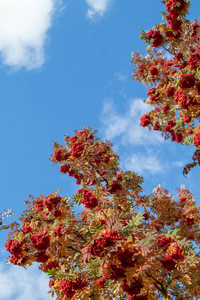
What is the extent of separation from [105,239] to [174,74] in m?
7.48

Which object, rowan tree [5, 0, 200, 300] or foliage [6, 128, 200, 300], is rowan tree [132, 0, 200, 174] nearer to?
rowan tree [5, 0, 200, 300]

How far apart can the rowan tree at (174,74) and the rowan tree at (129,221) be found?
0.04m

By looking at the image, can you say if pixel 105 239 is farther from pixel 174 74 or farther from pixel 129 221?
pixel 174 74

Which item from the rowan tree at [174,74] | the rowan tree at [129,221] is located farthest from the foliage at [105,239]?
the rowan tree at [174,74]

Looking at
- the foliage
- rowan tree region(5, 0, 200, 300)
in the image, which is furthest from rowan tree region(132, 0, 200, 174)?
the foliage

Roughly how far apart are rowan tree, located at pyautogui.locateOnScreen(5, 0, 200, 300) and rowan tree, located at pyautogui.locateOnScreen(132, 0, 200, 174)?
0.04 meters

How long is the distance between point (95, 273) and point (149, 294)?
143cm

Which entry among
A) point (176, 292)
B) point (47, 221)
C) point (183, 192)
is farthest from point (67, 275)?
point (183, 192)

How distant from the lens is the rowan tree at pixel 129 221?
4449mm

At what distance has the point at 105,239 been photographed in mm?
4258

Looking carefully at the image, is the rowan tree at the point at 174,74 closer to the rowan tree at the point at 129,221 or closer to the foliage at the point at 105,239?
the rowan tree at the point at 129,221

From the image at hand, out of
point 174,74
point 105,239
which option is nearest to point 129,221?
point 105,239

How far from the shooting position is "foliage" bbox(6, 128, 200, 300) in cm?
439

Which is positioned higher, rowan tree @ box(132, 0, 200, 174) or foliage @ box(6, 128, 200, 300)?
rowan tree @ box(132, 0, 200, 174)
